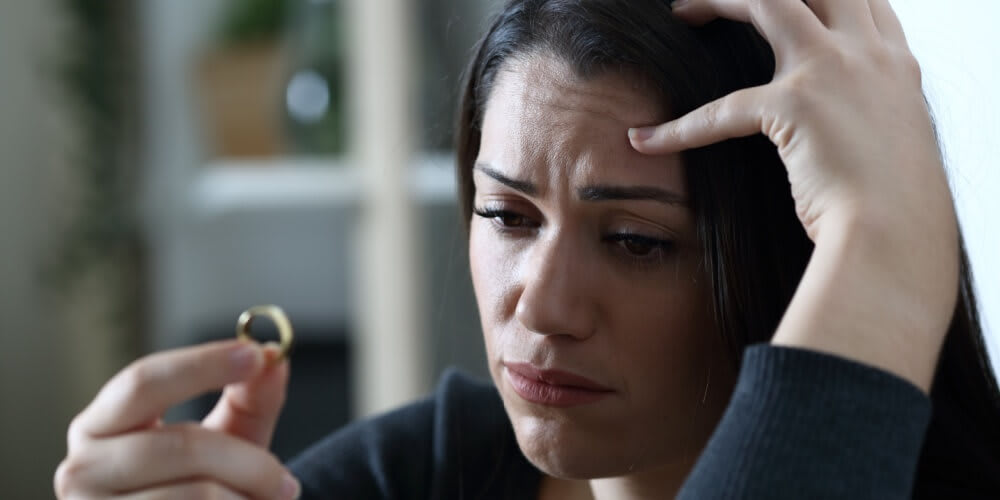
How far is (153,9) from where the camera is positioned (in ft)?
7.56

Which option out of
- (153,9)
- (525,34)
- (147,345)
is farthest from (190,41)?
(525,34)

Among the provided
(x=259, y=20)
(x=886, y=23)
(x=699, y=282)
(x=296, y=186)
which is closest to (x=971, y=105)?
(x=886, y=23)

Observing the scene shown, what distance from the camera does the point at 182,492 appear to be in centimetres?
84

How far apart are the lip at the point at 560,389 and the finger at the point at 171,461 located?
22 cm

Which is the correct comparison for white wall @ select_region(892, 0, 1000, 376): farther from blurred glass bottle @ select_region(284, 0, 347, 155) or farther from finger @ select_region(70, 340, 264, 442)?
blurred glass bottle @ select_region(284, 0, 347, 155)

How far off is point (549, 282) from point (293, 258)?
69.9 inches

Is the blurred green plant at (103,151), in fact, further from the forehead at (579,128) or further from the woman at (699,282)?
the forehead at (579,128)

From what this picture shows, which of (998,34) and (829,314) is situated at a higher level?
(998,34)

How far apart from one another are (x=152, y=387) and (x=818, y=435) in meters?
0.49

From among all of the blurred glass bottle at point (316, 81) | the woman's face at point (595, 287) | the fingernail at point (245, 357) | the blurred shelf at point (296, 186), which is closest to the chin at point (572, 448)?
the woman's face at point (595, 287)

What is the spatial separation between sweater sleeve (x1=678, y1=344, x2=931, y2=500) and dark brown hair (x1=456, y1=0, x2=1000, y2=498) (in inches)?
5.8

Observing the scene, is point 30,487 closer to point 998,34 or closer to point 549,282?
point 549,282

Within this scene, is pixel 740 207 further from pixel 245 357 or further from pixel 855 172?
pixel 245 357

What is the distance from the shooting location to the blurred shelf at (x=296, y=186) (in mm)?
2172
